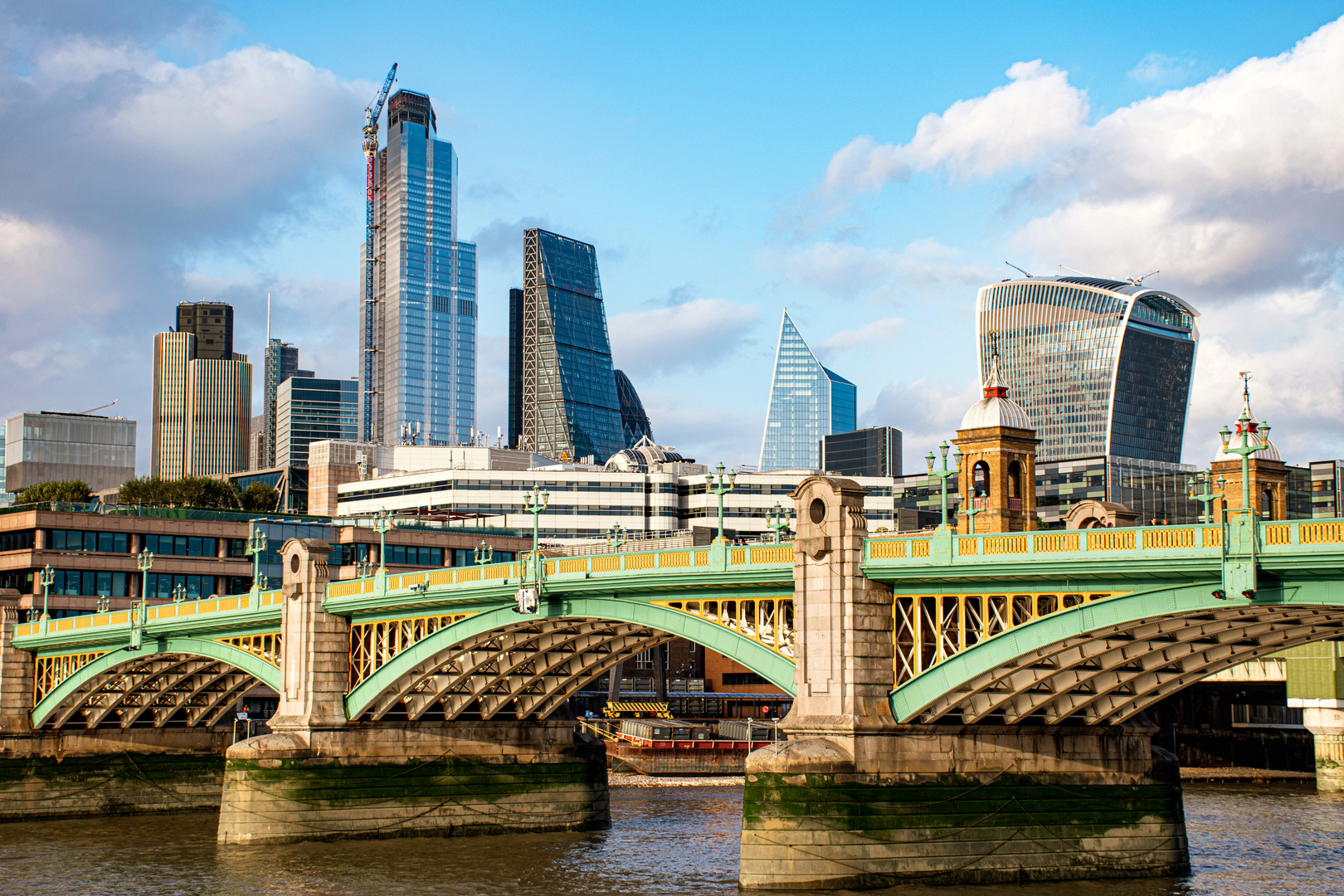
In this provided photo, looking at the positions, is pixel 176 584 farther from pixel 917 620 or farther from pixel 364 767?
pixel 917 620

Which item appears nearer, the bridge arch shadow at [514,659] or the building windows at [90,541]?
the bridge arch shadow at [514,659]

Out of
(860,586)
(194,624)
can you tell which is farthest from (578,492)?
(860,586)

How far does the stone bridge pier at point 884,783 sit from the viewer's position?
43.1 meters

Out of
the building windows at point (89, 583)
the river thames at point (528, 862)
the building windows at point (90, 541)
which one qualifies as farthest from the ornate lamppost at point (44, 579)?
the river thames at point (528, 862)

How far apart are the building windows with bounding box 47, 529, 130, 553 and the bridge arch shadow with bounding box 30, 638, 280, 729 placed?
31.6 m

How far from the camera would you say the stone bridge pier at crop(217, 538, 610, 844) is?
60.1 meters

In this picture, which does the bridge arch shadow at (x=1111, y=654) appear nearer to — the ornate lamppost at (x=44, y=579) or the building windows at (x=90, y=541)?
the ornate lamppost at (x=44, y=579)

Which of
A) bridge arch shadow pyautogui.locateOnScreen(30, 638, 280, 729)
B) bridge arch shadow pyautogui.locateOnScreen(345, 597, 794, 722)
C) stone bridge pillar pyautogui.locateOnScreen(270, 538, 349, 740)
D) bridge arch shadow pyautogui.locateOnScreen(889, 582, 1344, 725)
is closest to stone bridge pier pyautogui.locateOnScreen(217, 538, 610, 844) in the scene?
stone bridge pillar pyautogui.locateOnScreen(270, 538, 349, 740)

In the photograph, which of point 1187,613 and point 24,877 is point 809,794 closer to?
point 1187,613

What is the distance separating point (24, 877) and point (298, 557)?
15781mm

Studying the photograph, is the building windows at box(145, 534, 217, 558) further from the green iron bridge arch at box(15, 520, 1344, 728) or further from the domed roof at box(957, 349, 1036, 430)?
the domed roof at box(957, 349, 1036, 430)

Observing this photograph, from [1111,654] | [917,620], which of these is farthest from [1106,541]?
[917,620]

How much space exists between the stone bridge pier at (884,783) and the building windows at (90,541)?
8225cm

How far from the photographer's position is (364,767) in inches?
2453
